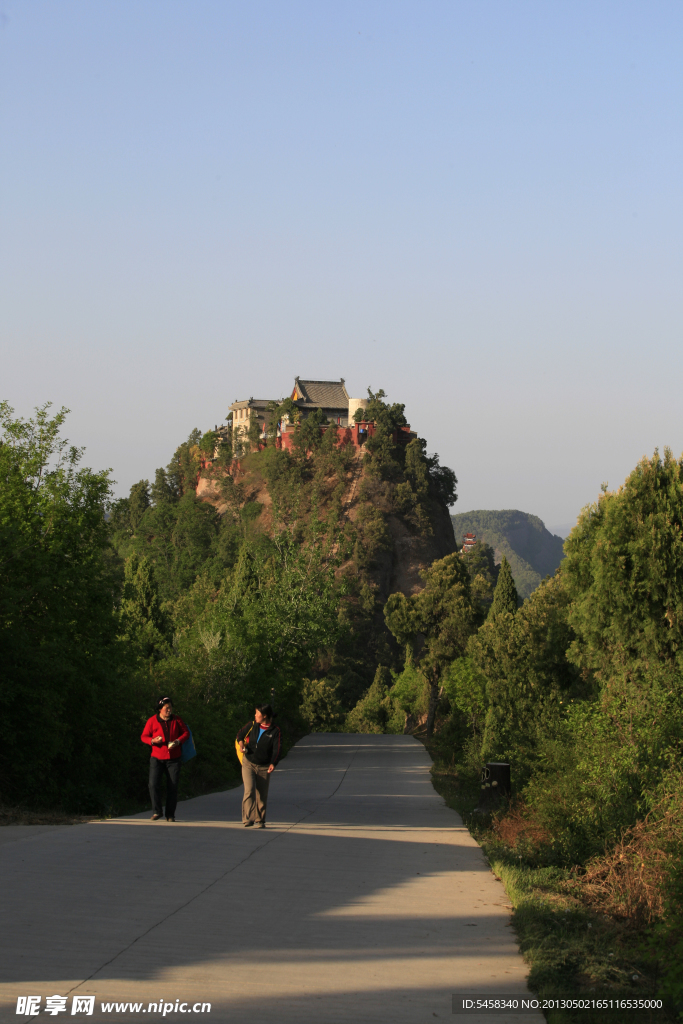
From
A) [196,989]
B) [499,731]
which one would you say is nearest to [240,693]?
[499,731]

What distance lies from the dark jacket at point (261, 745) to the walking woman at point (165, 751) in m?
0.83

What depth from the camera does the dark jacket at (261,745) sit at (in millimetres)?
11266

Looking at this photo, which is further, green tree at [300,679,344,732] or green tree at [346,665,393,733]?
green tree at [346,665,393,733]

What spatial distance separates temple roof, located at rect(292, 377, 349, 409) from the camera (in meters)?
123

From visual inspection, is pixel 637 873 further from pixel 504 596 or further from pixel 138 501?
pixel 138 501

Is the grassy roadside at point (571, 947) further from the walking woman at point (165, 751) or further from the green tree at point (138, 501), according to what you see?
the green tree at point (138, 501)

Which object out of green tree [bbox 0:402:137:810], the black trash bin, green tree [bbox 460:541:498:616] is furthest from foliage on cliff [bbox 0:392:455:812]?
green tree [bbox 460:541:498:616]

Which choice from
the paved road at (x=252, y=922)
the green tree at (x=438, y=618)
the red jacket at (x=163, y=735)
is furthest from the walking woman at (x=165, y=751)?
the green tree at (x=438, y=618)

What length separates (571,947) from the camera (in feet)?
20.1

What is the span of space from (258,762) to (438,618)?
4133cm

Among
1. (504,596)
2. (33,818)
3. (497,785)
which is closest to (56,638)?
(33,818)

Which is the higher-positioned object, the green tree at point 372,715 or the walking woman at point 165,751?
the walking woman at point 165,751

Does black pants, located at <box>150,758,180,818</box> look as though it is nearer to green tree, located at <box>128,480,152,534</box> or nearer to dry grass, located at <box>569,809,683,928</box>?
dry grass, located at <box>569,809,683,928</box>

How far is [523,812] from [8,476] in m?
12.3
